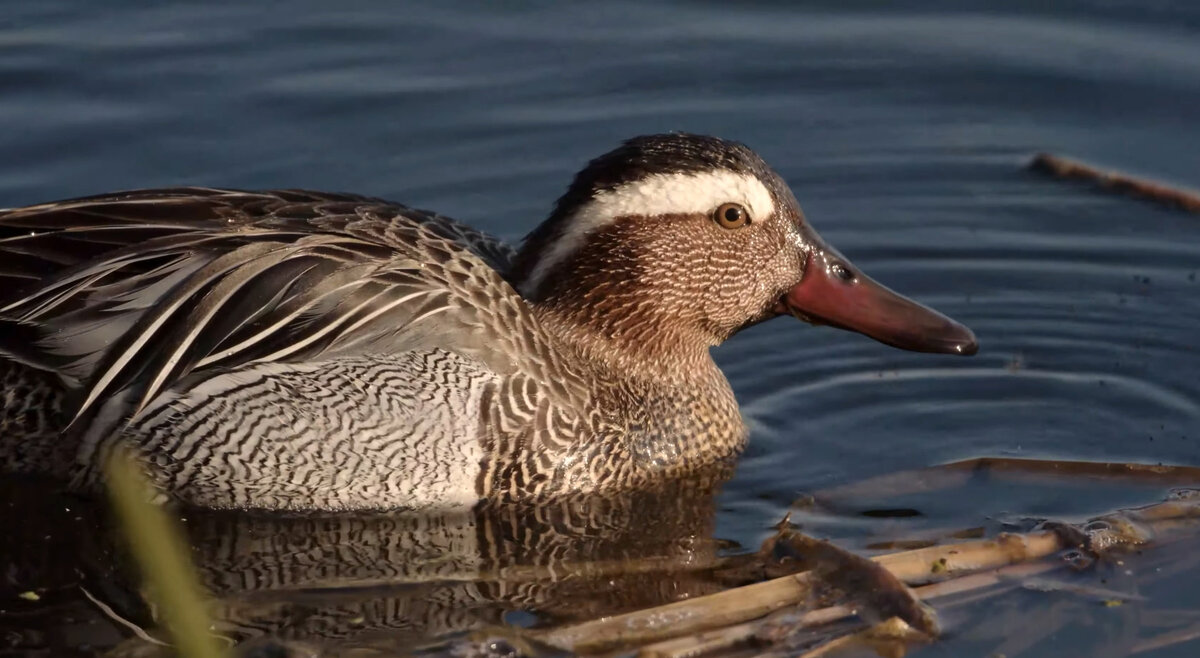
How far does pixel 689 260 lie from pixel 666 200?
32 centimetres

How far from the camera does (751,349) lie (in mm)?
8008

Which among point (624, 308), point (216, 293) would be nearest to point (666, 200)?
point (624, 308)

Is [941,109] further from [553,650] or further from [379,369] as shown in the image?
[553,650]

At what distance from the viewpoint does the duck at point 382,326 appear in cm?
614

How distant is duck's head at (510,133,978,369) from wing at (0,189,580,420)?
375 millimetres

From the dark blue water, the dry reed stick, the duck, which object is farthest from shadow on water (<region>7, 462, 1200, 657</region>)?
the dry reed stick

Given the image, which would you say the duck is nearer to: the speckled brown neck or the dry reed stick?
the speckled brown neck

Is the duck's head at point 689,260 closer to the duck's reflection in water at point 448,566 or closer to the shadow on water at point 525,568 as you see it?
the shadow on water at point 525,568

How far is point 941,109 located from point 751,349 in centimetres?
264

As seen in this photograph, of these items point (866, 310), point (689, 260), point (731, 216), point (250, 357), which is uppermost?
point (731, 216)

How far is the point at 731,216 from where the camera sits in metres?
6.69

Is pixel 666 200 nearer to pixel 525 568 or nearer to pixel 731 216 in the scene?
pixel 731 216

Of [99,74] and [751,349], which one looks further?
[99,74]

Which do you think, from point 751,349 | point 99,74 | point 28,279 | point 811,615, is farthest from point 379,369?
point 99,74
